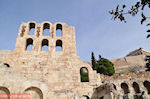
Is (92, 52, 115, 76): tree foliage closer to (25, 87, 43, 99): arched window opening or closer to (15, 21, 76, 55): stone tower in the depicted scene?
(15, 21, 76, 55): stone tower

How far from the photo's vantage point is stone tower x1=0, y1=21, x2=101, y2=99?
10.2 metres

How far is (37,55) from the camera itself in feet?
45.5

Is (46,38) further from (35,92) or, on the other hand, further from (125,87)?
(125,87)

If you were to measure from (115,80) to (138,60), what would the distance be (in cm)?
3745

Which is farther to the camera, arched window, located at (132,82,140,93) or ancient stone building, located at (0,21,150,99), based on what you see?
arched window, located at (132,82,140,93)

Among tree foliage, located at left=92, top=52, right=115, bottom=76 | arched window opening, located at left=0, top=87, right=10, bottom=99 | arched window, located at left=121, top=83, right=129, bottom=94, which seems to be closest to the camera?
arched window opening, located at left=0, top=87, right=10, bottom=99

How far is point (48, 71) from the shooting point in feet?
42.9

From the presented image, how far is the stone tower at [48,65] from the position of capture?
1016 centimetres

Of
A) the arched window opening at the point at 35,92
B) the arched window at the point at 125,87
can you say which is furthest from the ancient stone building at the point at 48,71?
the arched window at the point at 125,87

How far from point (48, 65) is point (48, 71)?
0.72 m

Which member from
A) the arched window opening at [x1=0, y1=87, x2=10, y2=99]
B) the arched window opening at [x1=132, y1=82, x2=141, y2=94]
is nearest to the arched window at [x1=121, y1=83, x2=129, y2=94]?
the arched window opening at [x1=132, y1=82, x2=141, y2=94]

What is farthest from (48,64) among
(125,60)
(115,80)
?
(125,60)

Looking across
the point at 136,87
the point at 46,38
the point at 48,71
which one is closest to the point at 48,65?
the point at 48,71

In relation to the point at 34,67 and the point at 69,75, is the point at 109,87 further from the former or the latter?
the point at 34,67
